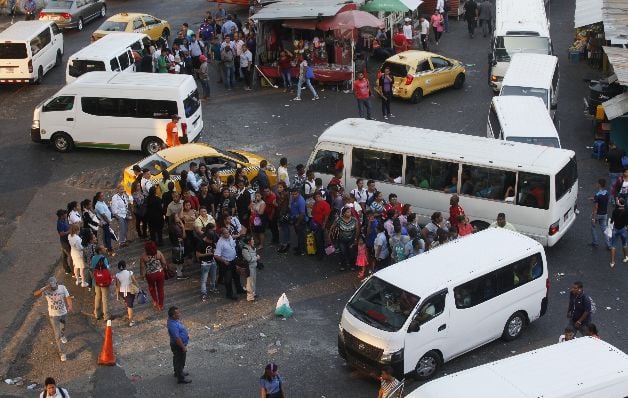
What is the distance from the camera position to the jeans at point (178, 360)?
1602 cm

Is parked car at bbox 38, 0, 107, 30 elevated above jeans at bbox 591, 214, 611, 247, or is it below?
above

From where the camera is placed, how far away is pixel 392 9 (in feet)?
114

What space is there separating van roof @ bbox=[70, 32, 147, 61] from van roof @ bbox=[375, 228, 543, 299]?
16.3m

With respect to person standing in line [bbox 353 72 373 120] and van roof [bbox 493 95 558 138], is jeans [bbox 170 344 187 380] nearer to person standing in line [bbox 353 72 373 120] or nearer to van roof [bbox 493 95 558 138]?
van roof [bbox 493 95 558 138]

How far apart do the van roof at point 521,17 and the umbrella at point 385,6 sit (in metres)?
3.38

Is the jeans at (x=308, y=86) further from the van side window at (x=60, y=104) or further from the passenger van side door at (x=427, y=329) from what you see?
the passenger van side door at (x=427, y=329)

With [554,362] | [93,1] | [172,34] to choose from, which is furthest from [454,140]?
[93,1]

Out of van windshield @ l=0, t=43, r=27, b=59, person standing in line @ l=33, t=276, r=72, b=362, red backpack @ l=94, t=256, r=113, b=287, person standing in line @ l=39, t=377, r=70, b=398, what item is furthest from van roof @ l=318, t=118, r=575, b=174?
van windshield @ l=0, t=43, r=27, b=59

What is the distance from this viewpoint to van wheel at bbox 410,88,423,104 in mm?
31234

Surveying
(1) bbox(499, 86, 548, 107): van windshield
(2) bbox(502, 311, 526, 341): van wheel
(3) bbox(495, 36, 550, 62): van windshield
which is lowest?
(2) bbox(502, 311, 526, 341): van wheel

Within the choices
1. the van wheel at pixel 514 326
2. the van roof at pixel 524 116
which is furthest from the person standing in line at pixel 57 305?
the van roof at pixel 524 116

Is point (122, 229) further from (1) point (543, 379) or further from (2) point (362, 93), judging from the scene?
(1) point (543, 379)

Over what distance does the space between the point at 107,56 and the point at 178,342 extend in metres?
16.3

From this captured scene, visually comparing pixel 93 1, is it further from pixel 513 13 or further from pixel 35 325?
pixel 35 325
